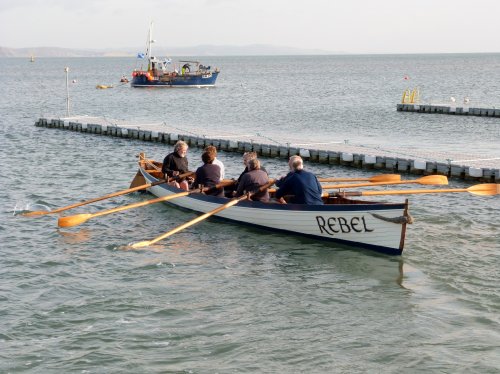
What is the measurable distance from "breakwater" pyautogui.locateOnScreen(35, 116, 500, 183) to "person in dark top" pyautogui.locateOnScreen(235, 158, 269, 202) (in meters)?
9.68

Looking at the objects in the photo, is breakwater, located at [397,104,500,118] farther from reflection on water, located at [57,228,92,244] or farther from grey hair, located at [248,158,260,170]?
reflection on water, located at [57,228,92,244]

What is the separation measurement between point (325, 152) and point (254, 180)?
11674 mm

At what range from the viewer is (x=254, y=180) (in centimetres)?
1894

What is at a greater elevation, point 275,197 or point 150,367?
point 275,197

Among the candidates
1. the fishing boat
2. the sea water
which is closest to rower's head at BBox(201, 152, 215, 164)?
the sea water

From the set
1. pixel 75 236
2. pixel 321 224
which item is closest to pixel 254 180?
pixel 321 224

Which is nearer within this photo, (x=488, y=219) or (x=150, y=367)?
(x=150, y=367)

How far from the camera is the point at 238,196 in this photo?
19.3 m

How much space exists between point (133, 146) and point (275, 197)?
67.3ft

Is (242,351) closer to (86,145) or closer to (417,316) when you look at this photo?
(417,316)

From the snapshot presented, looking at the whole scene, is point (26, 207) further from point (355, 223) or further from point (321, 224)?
point (355, 223)

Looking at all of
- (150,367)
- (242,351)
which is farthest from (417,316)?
(150,367)

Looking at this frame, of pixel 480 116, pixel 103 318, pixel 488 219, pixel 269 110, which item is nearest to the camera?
pixel 103 318

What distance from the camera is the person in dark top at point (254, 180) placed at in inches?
746
